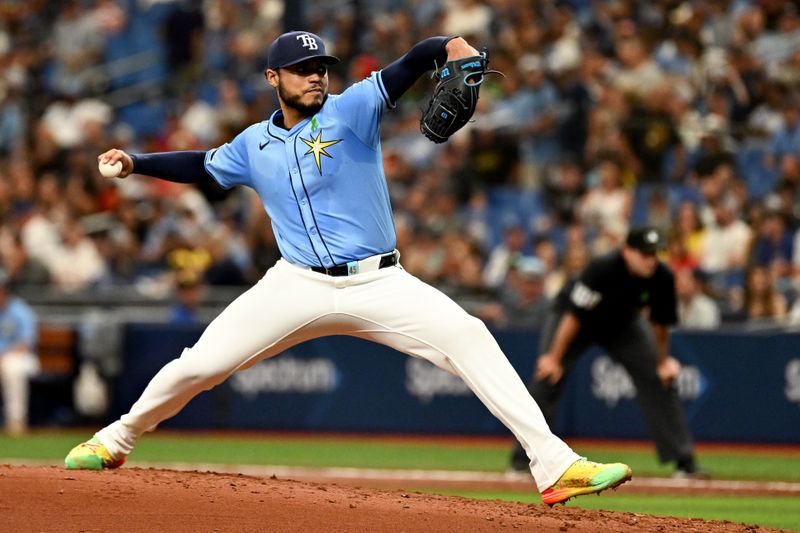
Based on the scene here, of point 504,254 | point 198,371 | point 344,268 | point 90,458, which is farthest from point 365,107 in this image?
point 504,254

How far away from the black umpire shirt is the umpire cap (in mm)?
270

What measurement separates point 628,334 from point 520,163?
617 cm

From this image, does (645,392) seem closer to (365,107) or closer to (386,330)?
(386,330)

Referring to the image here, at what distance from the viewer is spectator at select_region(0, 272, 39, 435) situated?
1523 cm

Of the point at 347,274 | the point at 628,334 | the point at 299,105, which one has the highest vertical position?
the point at 299,105

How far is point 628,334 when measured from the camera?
1085cm

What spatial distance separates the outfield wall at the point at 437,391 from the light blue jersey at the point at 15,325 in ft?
3.54

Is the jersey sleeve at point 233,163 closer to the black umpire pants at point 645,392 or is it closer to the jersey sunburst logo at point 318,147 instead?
the jersey sunburst logo at point 318,147

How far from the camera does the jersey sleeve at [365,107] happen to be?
642cm

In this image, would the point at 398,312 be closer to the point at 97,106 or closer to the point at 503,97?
the point at 503,97

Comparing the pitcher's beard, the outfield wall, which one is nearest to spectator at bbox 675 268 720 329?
the outfield wall

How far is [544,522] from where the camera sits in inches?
247

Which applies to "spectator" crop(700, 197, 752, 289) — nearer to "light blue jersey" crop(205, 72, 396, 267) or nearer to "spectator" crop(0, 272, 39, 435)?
"spectator" crop(0, 272, 39, 435)

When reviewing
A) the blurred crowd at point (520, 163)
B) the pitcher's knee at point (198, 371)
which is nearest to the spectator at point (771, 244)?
the blurred crowd at point (520, 163)
